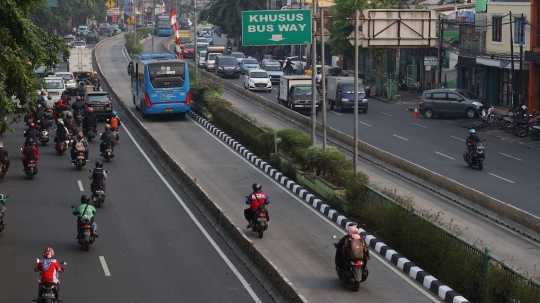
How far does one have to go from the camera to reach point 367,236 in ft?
71.5

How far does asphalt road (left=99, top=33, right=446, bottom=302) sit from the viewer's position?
1766cm

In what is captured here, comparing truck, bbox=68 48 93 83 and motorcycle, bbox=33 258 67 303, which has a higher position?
truck, bbox=68 48 93 83

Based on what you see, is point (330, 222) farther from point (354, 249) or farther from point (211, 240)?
point (354, 249)

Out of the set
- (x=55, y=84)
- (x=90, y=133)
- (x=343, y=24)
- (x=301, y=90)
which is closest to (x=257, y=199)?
(x=90, y=133)

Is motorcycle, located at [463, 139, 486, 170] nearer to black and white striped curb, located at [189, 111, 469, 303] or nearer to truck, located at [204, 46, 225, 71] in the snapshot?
black and white striped curb, located at [189, 111, 469, 303]

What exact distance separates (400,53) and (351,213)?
46.4 metres

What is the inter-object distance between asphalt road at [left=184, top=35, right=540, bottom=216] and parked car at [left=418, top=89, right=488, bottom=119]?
2.03 feet

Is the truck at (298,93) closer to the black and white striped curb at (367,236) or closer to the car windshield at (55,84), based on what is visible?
the black and white striped curb at (367,236)

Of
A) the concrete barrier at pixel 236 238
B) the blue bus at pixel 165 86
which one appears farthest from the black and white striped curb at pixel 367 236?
the blue bus at pixel 165 86

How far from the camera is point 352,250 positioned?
17125 mm

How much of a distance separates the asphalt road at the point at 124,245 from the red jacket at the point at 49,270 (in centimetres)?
98

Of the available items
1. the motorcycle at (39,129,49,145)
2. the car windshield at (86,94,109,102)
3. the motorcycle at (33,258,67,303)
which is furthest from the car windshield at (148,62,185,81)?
the motorcycle at (33,258,67,303)

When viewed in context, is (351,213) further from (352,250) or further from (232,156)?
(232,156)

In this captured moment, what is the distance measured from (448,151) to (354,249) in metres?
21.8
